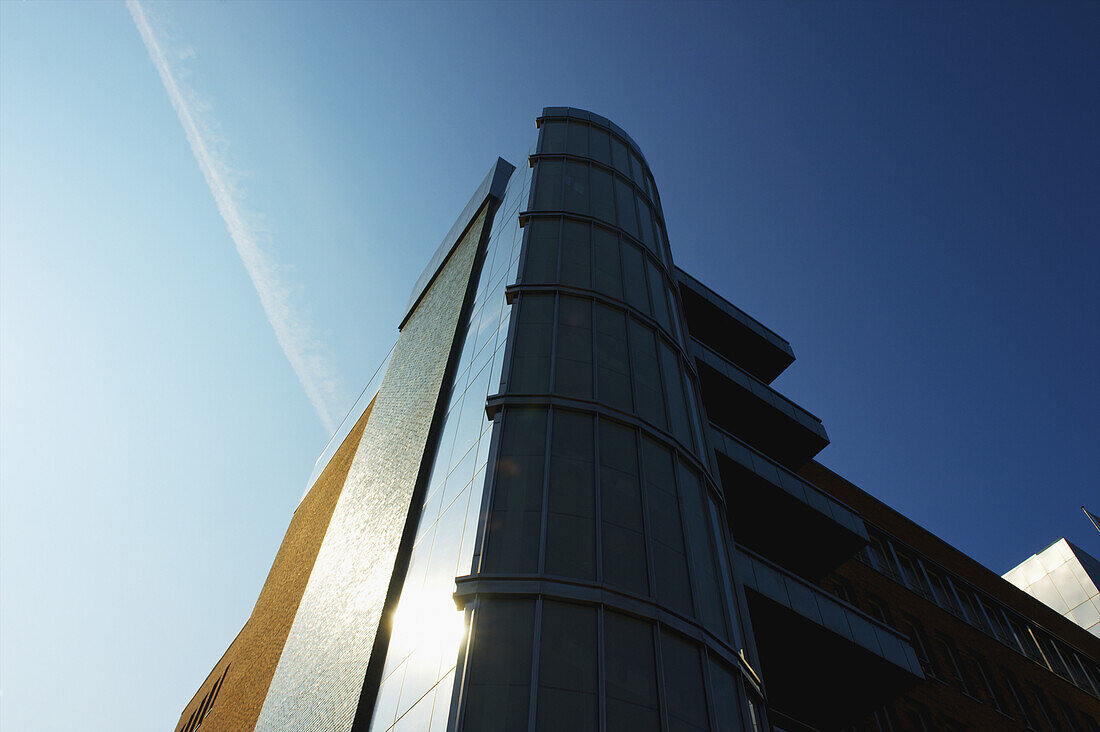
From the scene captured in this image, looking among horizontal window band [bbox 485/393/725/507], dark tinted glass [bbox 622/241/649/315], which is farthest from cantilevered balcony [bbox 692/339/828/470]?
horizontal window band [bbox 485/393/725/507]

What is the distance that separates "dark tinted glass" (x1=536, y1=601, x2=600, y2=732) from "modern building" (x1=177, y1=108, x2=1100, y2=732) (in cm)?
3

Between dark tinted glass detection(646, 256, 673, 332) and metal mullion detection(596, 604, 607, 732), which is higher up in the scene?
dark tinted glass detection(646, 256, 673, 332)

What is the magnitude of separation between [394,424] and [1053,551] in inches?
1678

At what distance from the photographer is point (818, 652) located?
1619 centimetres

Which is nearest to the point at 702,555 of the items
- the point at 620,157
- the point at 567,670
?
the point at 567,670

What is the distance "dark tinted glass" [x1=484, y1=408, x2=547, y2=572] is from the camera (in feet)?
35.1

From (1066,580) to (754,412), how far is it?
32.4 metres

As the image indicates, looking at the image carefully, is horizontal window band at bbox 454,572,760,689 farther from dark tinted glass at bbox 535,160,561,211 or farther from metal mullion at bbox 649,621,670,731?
dark tinted glass at bbox 535,160,561,211

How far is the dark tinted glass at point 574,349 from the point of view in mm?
13648

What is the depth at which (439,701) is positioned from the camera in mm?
9477

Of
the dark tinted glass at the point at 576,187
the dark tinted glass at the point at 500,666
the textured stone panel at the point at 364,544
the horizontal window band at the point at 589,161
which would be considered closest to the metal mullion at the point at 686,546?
the dark tinted glass at the point at 500,666

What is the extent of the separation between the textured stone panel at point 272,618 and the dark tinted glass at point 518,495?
11.3m

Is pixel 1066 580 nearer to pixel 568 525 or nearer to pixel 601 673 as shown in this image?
pixel 568 525

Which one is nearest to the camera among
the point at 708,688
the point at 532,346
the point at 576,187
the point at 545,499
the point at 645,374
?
the point at 708,688
